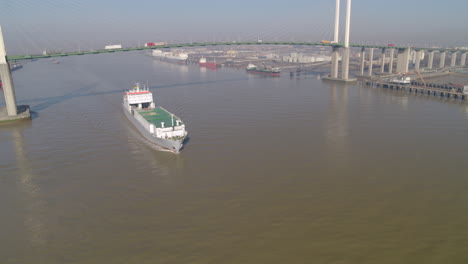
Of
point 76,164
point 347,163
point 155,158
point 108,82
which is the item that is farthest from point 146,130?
point 108,82

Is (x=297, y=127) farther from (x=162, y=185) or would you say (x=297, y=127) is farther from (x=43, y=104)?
(x=43, y=104)

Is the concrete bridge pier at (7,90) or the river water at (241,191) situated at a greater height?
the concrete bridge pier at (7,90)

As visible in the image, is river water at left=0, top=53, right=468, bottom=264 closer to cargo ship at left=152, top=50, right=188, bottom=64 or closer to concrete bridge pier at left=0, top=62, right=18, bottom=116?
concrete bridge pier at left=0, top=62, right=18, bottom=116

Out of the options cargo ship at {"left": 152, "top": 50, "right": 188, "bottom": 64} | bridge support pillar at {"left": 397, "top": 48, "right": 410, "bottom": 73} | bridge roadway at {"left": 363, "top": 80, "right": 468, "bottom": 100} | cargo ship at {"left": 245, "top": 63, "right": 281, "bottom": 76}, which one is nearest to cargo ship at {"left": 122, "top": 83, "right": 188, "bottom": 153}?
bridge roadway at {"left": 363, "top": 80, "right": 468, "bottom": 100}

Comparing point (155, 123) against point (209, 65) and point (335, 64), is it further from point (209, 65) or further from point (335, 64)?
point (209, 65)

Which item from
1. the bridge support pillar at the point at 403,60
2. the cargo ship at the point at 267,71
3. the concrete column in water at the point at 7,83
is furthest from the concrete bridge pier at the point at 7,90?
the bridge support pillar at the point at 403,60

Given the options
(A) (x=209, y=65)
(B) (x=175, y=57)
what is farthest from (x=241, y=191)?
(B) (x=175, y=57)

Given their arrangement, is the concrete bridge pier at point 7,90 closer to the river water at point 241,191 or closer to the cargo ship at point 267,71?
the river water at point 241,191
